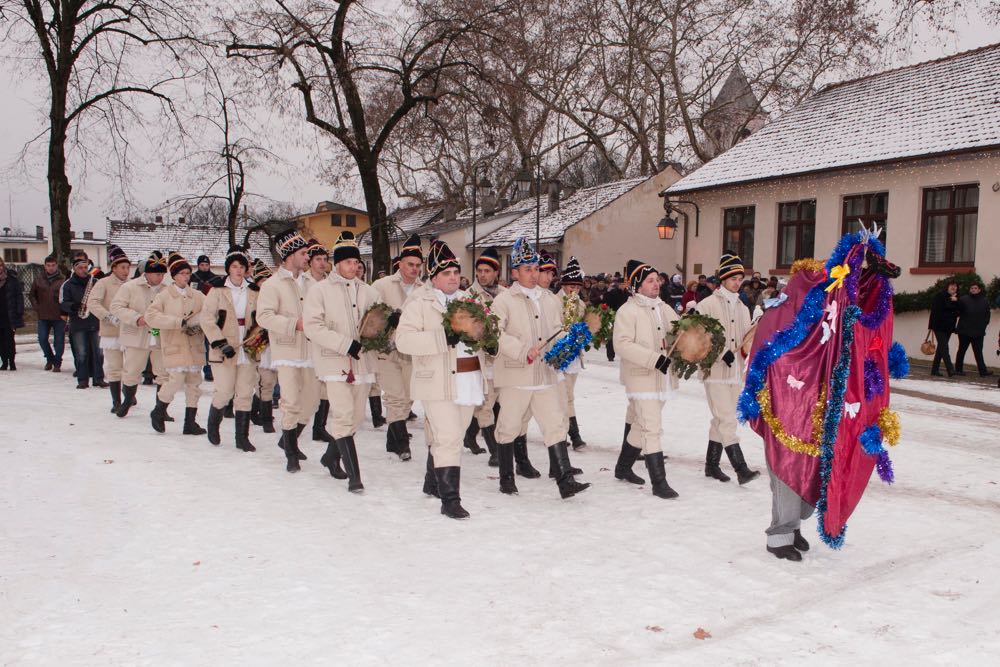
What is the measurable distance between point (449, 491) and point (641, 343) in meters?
2.04

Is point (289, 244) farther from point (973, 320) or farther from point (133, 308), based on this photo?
point (973, 320)

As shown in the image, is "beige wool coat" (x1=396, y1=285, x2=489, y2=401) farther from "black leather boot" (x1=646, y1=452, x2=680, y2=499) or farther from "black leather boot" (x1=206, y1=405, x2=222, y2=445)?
"black leather boot" (x1=206, y1=405, x2=222, y2=445)

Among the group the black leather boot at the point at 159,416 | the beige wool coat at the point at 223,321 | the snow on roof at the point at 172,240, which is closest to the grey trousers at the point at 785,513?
the beige wool coat at the point at 223,321

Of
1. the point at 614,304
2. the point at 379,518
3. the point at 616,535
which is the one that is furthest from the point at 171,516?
the point at 614,304

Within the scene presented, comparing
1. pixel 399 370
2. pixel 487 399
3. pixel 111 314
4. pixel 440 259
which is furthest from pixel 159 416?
pixel 440 259

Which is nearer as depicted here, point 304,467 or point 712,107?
point 304,467

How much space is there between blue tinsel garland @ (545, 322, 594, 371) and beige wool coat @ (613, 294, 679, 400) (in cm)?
28

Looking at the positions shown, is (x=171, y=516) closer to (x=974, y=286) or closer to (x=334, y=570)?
(x=334, y=570)

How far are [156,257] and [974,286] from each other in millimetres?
13575

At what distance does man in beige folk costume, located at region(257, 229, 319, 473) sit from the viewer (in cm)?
741

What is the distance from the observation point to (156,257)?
10109 mm

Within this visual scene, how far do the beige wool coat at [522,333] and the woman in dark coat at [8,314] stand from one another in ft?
36.4

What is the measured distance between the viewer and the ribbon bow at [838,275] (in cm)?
488

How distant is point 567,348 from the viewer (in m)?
6.68
